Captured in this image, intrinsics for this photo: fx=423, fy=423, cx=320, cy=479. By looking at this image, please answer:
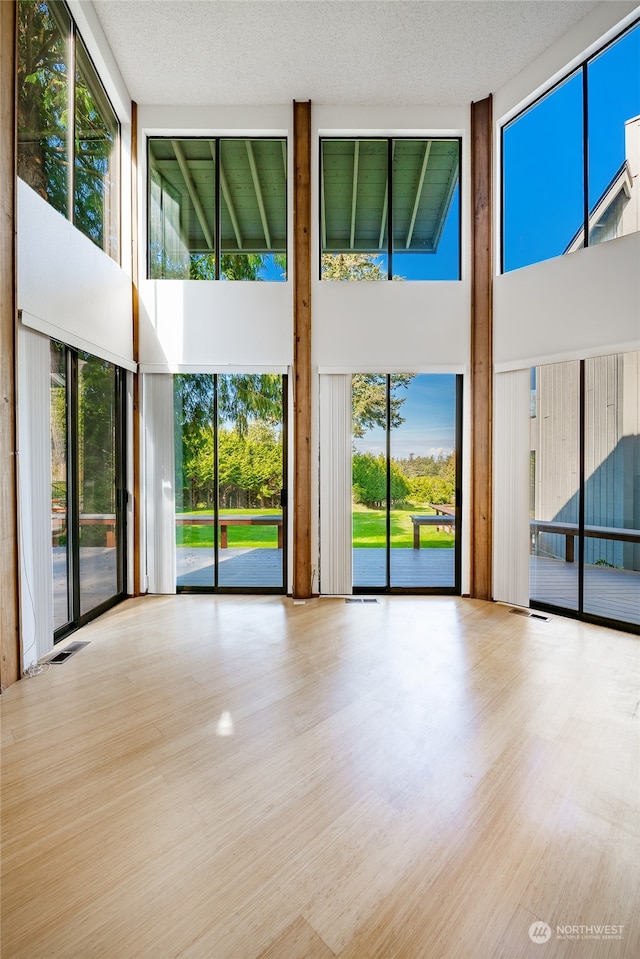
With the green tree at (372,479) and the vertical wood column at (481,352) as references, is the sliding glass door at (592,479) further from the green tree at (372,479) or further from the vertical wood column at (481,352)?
the green tree at (372,479)

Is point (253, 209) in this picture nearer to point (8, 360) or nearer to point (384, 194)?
point (384, 194)

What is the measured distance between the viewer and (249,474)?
534cm

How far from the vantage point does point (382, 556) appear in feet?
17.7

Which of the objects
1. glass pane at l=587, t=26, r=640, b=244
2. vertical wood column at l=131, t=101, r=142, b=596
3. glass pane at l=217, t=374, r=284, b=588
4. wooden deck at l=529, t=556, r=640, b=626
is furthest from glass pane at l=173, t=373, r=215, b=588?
glass pane at l=587, t=26, r=640, b=244

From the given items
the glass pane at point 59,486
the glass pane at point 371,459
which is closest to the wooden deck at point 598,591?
the glass pane at point 371,459

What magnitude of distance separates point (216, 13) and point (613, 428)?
18.5 feet

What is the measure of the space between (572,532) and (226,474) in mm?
4088

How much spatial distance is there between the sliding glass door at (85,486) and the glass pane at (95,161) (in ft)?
4.69

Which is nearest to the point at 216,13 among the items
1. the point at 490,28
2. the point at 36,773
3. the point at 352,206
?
the point at 352,206

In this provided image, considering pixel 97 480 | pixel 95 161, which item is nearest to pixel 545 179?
pixel 95 161

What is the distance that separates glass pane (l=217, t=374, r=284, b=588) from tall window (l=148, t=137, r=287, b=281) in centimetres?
145

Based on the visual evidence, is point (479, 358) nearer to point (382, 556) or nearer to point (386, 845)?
point (382, 556)

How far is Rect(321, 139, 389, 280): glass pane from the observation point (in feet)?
17.4

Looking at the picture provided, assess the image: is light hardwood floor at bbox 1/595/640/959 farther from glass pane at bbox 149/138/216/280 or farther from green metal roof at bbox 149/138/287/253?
green metal roof at bbox 149/138/287/253
